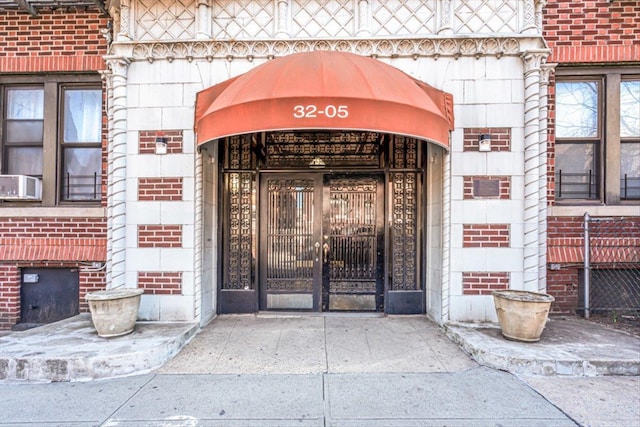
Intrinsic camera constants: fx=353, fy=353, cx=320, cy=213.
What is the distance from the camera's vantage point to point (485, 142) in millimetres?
4973

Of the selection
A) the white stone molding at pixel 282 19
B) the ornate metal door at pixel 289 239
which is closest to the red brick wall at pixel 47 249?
the ornate metal door at pixel 289 239

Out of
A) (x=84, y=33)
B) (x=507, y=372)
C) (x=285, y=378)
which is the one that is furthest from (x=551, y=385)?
(x=84, y=33)

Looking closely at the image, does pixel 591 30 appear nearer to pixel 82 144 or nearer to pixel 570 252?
pixel 570 252

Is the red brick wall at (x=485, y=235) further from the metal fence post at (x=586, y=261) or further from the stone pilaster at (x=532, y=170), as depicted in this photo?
the metal fence post at (x=586, y=261)

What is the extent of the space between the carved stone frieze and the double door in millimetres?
1918

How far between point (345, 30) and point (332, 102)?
1826mm

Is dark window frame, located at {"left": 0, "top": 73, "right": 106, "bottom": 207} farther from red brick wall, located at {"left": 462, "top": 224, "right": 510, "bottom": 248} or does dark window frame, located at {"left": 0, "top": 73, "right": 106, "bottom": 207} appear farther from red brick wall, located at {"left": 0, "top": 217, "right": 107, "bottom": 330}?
red brick wall, located at {"left": 462, "top": 224, "right": 510, "bottom": 248}

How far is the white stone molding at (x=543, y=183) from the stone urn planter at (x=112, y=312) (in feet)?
18.4

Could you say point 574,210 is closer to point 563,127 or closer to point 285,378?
point 563,127

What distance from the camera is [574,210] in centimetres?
547

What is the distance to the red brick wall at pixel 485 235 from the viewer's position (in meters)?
4.99

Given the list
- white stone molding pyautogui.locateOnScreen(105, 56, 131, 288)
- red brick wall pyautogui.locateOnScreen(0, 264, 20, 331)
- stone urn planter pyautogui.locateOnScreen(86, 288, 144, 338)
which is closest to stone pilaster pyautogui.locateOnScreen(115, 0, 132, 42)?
white stone molding pyautogui.locateOnScreen(105, 56, 131, 288)

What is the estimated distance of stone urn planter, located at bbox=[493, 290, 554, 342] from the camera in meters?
4.14

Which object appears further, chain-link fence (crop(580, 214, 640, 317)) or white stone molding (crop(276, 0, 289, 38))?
chain-link fence (crop(580, 214, 640, 317))
